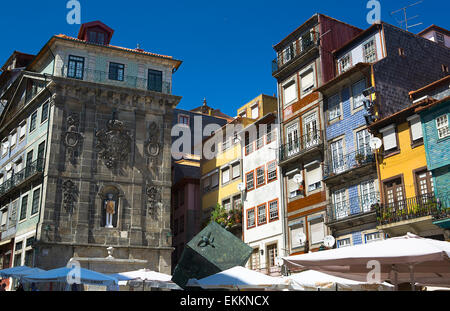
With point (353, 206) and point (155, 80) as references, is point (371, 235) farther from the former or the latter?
point (155, 80)

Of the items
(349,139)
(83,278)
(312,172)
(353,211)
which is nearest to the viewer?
(83,278)

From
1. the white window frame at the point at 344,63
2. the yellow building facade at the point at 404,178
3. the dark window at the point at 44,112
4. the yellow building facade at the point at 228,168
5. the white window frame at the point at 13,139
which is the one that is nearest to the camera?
the yellow building facade at the point at 404,178

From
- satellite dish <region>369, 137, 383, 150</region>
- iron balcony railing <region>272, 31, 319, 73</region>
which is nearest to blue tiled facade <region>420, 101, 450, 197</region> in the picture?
satellite dish <region>369, 137, 383, 150</region>

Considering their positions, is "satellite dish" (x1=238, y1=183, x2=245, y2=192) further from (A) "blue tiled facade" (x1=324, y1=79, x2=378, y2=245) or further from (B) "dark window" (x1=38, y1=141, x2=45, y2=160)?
(B) "dark window" (x1=38, y1=141, x2=45, y2=160)

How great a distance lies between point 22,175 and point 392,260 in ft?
117

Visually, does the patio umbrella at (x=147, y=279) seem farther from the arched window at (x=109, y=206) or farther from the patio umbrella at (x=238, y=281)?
the arched window at (x=109, y=206)

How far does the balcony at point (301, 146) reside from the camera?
1239 inches

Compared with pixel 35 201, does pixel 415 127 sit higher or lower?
higher

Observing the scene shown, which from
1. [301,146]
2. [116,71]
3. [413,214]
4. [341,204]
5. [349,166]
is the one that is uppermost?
[116,71]

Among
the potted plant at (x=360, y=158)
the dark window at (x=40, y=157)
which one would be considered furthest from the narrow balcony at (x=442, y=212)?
the dark window at (x=40, y=157)

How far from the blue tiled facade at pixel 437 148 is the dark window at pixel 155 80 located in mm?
22295

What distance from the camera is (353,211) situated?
91.9 ft

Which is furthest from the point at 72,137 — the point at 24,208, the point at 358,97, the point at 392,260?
the point at 392,260
